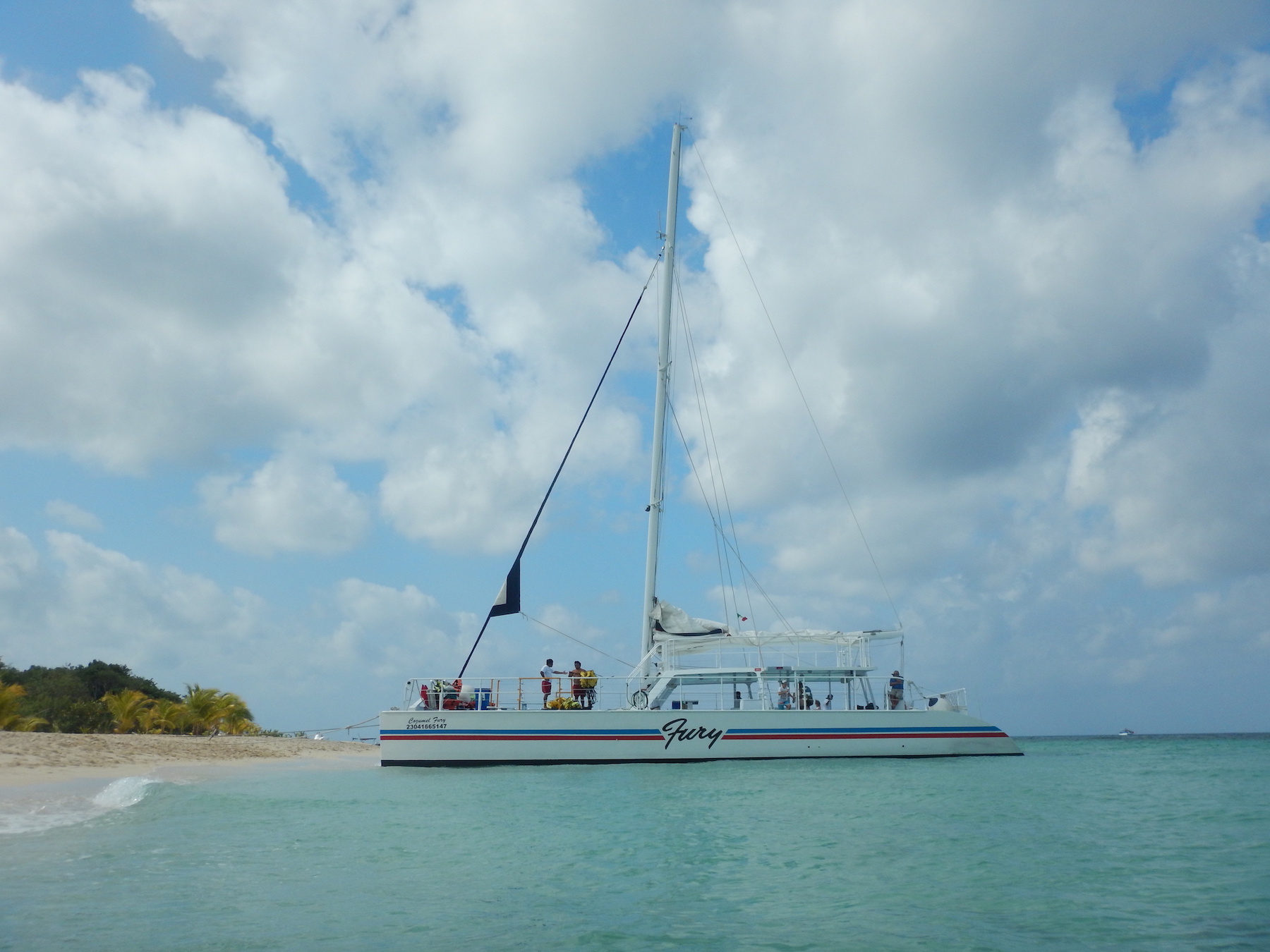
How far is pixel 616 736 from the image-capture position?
2152 cm

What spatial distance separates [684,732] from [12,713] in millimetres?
18531

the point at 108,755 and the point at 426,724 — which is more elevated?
the point at 426,724

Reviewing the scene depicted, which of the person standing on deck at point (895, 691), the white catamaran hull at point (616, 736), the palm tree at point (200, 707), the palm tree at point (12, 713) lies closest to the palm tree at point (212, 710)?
the palm tree at point (200, 707)

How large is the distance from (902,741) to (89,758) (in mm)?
→ 19644

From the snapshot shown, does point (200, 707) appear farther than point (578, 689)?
Yes

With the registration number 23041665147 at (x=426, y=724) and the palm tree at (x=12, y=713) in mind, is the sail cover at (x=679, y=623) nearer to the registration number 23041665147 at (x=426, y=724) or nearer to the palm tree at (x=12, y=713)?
the registration number 23041665147 at (x=426, y=724)

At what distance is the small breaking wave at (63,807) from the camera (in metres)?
11.0

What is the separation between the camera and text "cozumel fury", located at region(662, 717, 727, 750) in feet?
71.3

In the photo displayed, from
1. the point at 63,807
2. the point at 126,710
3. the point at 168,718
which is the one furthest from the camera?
the point at 168,718

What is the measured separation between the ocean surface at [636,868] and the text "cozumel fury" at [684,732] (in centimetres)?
546

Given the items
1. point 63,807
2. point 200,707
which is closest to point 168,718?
point 200,707

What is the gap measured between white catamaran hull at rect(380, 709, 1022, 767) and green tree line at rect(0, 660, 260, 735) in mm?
12450

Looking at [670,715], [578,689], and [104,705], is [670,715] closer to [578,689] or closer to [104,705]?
[578,689]

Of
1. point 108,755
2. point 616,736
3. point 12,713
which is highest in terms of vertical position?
point 12,713
